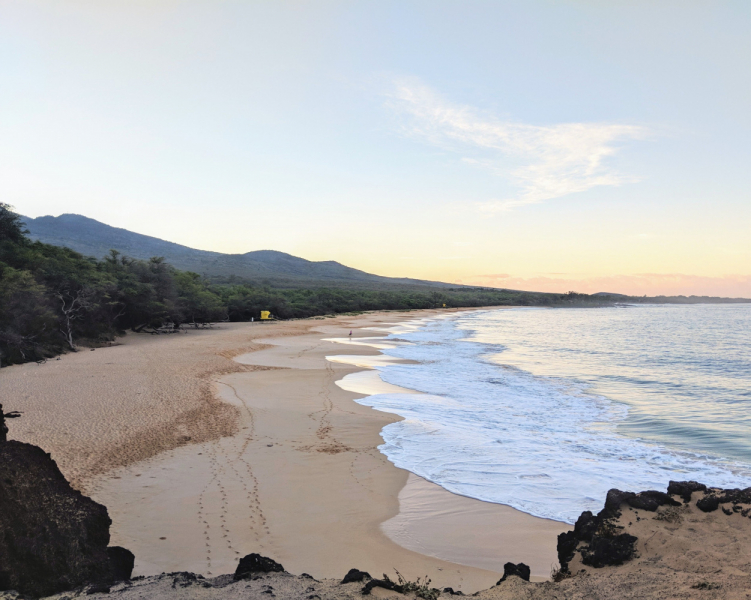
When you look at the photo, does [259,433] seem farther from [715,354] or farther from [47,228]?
[47,228]

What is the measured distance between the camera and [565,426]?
11.5 meters

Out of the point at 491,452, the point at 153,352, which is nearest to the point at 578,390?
the point at 491,452

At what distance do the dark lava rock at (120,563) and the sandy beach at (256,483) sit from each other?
558 millimetres

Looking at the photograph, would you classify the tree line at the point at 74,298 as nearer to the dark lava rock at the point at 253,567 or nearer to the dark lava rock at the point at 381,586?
the dark lava rock at the point at 253,567

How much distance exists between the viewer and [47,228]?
6063 inches

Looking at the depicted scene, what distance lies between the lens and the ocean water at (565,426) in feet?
25.6

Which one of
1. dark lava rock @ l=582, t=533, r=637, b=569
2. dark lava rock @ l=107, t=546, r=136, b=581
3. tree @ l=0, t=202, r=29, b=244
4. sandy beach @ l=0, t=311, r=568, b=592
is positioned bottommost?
sandy beach @ l=0, t=311, r=568, b=592

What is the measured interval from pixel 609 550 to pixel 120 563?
4306 mm

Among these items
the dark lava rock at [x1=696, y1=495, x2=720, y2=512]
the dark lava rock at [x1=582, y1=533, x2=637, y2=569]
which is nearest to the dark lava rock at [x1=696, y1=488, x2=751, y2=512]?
the dark lava rock at [x1=696, y1=495, x2=720, y2=512]

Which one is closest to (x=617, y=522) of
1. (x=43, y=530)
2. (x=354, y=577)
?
(x=354, y=577)

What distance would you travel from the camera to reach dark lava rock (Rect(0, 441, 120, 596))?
3.43 meters

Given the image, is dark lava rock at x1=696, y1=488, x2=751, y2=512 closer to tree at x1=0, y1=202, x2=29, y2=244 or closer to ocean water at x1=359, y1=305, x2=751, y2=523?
ocean water at x1=359, y1=305, x2=751, y2=523

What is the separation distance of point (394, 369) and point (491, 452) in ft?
35.1

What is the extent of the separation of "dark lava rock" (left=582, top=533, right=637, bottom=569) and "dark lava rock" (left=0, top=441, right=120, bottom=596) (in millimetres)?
4059
